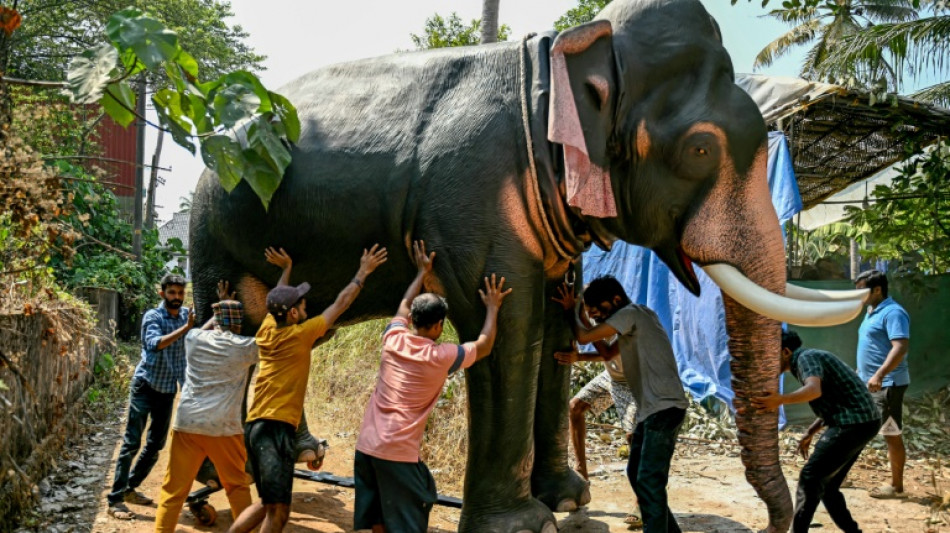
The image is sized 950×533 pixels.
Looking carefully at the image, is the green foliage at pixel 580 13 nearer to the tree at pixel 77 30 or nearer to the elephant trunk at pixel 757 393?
the tree at pixel 77 30

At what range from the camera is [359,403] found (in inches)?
314

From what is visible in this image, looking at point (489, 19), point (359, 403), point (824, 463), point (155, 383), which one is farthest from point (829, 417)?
point (489, 19)

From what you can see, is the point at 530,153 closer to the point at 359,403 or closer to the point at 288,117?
the point at 288,117

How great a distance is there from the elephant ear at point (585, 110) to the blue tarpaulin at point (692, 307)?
12.7 ft

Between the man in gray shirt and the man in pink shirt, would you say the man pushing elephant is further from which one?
the man in gray shirt

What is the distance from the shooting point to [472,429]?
3.94 m

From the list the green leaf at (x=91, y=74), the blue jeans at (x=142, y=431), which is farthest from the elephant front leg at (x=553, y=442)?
the green leaf at (x=91, y=74)

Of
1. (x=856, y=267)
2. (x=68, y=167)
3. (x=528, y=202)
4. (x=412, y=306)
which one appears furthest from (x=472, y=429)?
(x=856, y=267)

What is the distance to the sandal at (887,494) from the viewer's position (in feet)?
20.4

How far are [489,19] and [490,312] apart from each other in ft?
18.8

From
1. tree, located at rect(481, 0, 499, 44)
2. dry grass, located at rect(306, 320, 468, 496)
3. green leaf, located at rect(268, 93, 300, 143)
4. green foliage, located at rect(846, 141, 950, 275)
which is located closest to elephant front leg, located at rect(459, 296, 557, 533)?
green leaf, located at rect(268, 93, 300, 143)

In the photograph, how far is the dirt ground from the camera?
5.17 metres

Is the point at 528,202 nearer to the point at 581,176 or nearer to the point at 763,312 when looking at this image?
the point at 581,176

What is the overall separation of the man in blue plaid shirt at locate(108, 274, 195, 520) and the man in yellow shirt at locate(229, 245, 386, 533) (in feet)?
5.18
